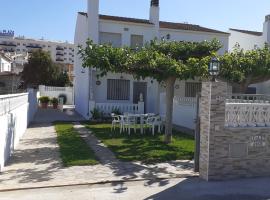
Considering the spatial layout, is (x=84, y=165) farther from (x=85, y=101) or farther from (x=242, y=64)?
(x=85, y=101)

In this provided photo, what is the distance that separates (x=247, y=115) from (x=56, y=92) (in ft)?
103

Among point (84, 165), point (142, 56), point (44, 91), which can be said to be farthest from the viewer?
point (44, 91)

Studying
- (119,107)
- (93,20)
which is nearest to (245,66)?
(119,107)

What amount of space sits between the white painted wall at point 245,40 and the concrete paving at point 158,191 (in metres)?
22.7

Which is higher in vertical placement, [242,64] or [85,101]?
[242,64]

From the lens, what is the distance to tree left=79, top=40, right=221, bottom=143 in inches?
→ 508

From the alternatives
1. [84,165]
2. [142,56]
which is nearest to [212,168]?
[84,165]

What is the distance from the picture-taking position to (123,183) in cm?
852

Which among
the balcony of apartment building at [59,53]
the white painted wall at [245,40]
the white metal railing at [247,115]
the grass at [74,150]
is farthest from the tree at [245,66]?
the balcony of apartment building at [59,53]

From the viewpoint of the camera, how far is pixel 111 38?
24.8 meters

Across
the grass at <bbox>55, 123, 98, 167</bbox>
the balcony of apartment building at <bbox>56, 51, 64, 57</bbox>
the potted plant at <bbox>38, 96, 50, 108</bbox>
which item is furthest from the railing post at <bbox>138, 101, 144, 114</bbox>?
the balcony of apartment building at <bbox>56, 51, 64, 57</bbox>

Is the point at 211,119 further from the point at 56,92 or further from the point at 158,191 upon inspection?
the point at 56,92

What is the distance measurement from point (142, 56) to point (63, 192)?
6.70 metres

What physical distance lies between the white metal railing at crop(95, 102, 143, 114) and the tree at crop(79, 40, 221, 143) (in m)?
9.48
